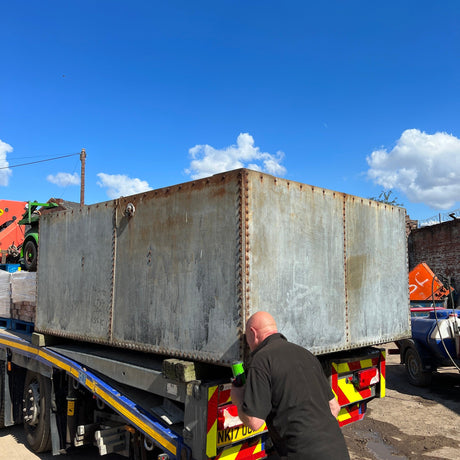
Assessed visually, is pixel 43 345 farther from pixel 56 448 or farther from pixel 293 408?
pixel 293 408

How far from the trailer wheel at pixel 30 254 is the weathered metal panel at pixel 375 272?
6.36 m

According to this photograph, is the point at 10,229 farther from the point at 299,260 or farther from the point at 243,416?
the point at 243,416

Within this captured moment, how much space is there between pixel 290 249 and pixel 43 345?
3401 millimetres

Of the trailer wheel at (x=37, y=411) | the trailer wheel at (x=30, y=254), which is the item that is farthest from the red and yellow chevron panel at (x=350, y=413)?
the trailer wheel at (x=30, y=254)

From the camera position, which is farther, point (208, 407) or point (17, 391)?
point (17, 391)

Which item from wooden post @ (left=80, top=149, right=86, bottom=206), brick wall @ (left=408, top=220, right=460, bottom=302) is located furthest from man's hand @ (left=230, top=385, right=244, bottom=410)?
wooden post @ (left=80, top=149, right=86, bottom=206)

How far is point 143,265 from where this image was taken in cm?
386

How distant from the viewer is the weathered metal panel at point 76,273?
4.32m

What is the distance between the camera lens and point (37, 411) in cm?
528

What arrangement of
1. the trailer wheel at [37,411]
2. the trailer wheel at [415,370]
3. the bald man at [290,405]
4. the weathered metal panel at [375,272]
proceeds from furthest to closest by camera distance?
1. the trailer wheel at [415,370]
2. the trailer wheel at [37,411]
3. the weathered metal panel at [375,272]
4. the bald man at [290,405]

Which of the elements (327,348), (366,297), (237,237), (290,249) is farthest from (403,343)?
(237,237)

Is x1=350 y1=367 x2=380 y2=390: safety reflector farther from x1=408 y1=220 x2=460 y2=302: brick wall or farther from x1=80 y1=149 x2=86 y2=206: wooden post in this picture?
x1=80 y1=149 x2=86 y2=206: wooden post

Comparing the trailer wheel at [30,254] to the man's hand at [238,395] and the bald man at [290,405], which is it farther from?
the bald man at [290,405]

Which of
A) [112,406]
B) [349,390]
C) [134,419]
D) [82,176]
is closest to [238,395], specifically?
[134,419]
